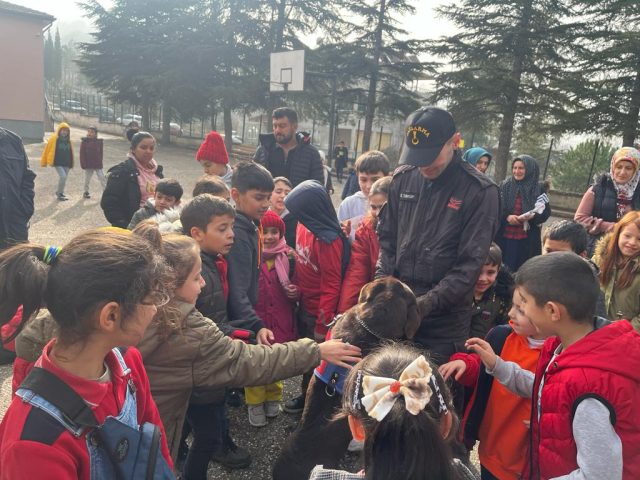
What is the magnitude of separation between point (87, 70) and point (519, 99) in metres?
25.8

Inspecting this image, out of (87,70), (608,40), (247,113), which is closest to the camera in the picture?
(608,40)

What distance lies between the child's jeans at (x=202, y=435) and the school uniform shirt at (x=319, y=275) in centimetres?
97

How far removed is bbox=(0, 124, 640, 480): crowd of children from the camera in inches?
46.6

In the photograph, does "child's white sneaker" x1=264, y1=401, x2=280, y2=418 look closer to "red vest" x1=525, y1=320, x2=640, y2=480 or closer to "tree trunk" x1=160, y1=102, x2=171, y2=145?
"red vest" x1=525, y1=320, x2=640, y2=480

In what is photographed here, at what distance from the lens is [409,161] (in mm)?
2422

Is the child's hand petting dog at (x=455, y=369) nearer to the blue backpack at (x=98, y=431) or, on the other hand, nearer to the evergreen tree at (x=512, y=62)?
the blue backpack at (x=98, y=431)

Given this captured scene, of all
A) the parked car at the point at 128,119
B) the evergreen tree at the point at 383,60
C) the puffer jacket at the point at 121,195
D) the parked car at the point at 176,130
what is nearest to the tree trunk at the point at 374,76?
the evergreen tree at the point at 383,60

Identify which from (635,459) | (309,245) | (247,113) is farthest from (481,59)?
(635,459)

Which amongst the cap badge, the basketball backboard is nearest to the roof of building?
the basketball backboard

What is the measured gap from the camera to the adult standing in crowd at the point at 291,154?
4.99 meters

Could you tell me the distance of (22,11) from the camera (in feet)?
71.1

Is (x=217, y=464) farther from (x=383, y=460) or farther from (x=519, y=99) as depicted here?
(x=519, y=99)

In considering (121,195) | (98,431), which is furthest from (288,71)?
(98,431)

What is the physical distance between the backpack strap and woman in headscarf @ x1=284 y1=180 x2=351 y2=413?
1.99 m
